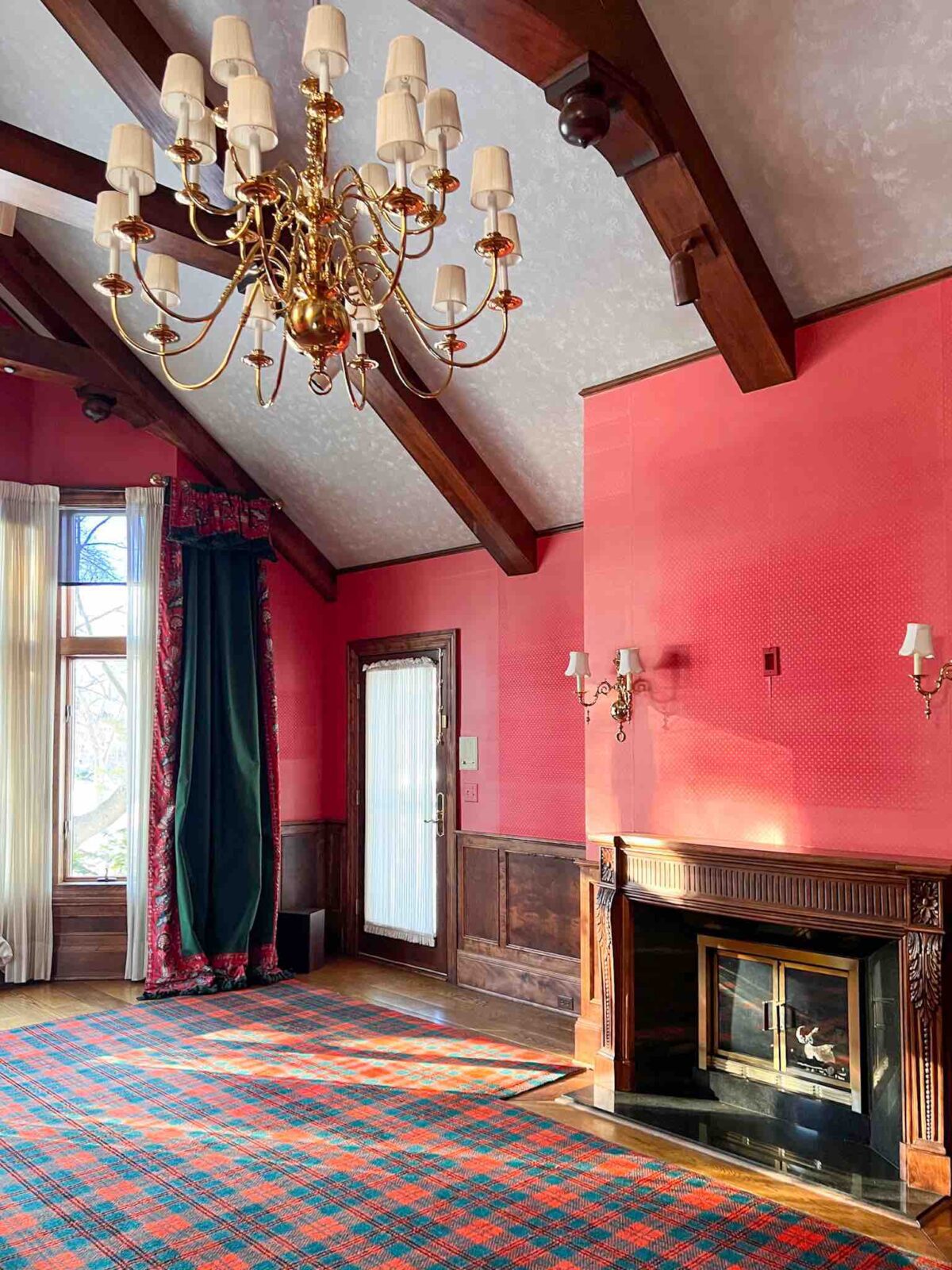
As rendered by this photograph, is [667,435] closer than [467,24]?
No

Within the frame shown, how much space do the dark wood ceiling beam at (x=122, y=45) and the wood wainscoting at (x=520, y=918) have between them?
4048 mm

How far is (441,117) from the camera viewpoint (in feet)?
8.50

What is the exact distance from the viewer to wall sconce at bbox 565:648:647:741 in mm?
4684

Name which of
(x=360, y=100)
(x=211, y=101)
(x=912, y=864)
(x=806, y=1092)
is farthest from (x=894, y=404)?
(x=211, y=101)

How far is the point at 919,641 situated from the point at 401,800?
4.00 m

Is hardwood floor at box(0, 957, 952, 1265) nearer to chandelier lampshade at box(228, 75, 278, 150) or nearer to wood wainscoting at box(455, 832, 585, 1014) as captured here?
wood wainscoting at box(455, 832, 585, 1014)

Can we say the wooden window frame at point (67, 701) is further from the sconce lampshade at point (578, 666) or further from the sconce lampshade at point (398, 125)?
the sconce lampshade at point (398, 125)

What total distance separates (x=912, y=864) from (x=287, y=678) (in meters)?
4.66

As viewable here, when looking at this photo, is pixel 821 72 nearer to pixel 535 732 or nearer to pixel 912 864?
pixel 912 864

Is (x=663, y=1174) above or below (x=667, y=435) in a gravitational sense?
below

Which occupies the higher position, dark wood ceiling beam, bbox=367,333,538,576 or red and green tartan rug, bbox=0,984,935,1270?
dark wood ceiling beam, bbox=367,333,538,576

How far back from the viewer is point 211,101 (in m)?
4.39

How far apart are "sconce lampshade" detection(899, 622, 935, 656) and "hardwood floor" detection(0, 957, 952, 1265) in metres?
1.77

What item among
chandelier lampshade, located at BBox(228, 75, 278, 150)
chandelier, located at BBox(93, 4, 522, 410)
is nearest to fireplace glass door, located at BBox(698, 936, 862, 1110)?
chandelier, located at BBox(93, 4, 522, 410)
